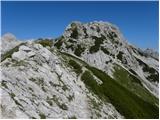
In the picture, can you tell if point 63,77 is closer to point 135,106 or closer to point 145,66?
point 135,106

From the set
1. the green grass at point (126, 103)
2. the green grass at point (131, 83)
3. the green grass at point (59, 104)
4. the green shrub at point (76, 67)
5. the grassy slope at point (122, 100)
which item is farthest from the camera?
the green grass at point (131, 83)

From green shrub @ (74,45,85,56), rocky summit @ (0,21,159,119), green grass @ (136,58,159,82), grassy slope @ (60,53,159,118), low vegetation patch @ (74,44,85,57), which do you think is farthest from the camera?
green grass @ (136,58,159,82)

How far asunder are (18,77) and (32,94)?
238 inches

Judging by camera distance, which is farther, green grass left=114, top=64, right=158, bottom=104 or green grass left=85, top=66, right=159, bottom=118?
green grass left=114, top=64, right=158, bottom=104

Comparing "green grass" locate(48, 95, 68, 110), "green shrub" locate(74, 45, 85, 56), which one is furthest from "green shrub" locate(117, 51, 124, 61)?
"green grass" locate(48, 95, 68, 110)

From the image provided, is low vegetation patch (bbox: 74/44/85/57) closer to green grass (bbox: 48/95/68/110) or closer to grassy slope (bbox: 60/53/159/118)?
grassy slope (bbox: 60/53/159/118)

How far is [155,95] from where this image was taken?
15788 centimetres

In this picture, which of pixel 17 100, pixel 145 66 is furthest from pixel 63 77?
pixel 145 66

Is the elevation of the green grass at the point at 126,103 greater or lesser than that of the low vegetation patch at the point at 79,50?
lesser

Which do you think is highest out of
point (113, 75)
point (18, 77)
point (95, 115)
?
point (113, 75)

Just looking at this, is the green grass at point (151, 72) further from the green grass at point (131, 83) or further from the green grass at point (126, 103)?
the green grass at point (126, 103)

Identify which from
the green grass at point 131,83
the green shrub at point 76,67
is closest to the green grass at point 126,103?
the green shrub at point 76,67

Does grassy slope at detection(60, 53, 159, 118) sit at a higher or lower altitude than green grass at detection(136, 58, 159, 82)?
lower

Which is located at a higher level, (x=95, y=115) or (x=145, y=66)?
(x=145, y=66)
